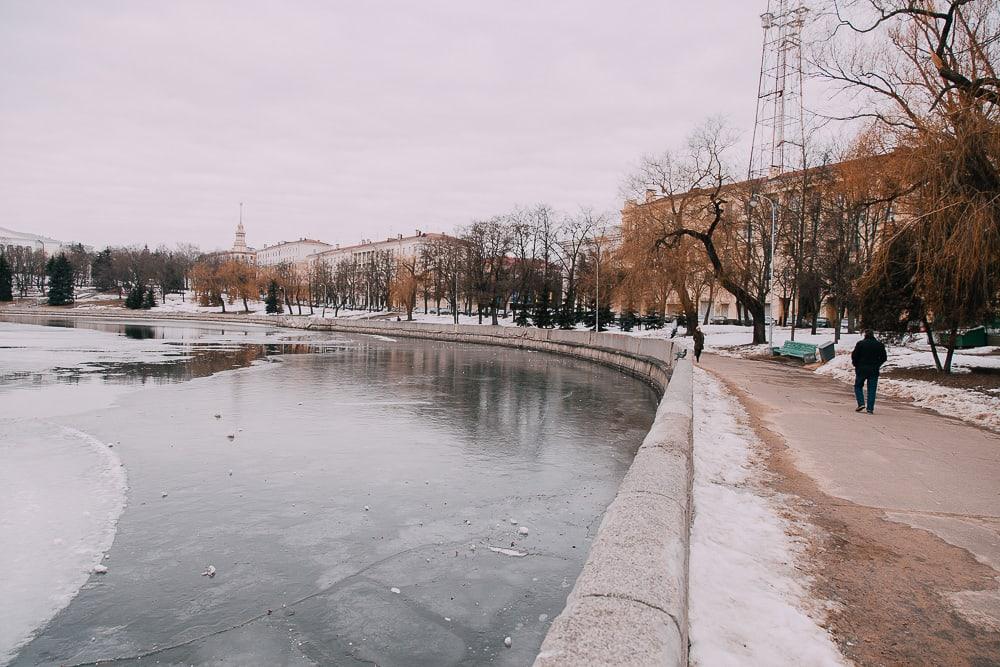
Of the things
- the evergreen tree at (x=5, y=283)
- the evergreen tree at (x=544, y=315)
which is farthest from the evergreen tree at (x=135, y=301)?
the evergreen tree at (x=544, y=315)

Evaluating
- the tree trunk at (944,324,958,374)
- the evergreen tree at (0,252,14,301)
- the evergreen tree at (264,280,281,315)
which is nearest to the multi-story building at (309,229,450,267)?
the evergreen tree at (264,280,281,315)

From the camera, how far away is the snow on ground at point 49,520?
17.4 ft

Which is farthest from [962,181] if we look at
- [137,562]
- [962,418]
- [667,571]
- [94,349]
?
[94,349]

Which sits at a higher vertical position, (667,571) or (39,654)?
(667,571)

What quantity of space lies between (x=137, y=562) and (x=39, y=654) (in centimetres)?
161

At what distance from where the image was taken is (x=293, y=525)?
7211mm

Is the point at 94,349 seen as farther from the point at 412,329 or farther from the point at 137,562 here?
the point at 137,562

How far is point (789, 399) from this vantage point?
1588cm

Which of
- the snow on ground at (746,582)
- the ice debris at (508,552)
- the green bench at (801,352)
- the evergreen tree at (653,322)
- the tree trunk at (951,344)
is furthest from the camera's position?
the evergreen tree at (653,322)

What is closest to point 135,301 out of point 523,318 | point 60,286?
point 60,286

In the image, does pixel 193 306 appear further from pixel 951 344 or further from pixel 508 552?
pixel 508 552

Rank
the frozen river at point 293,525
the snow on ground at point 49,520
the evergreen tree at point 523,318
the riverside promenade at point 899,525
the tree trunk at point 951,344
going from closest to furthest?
the riverside promenade at point 899,525 → the frozen river at point 293,525 → the snow on ground at point 49,520 → the tree trunk at point 951,344 → the evergreen tree at point 523,318

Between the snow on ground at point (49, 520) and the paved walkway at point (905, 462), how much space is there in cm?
722

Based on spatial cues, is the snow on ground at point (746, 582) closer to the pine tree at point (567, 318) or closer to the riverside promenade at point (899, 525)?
the riverside promenade at point (899, 525)
